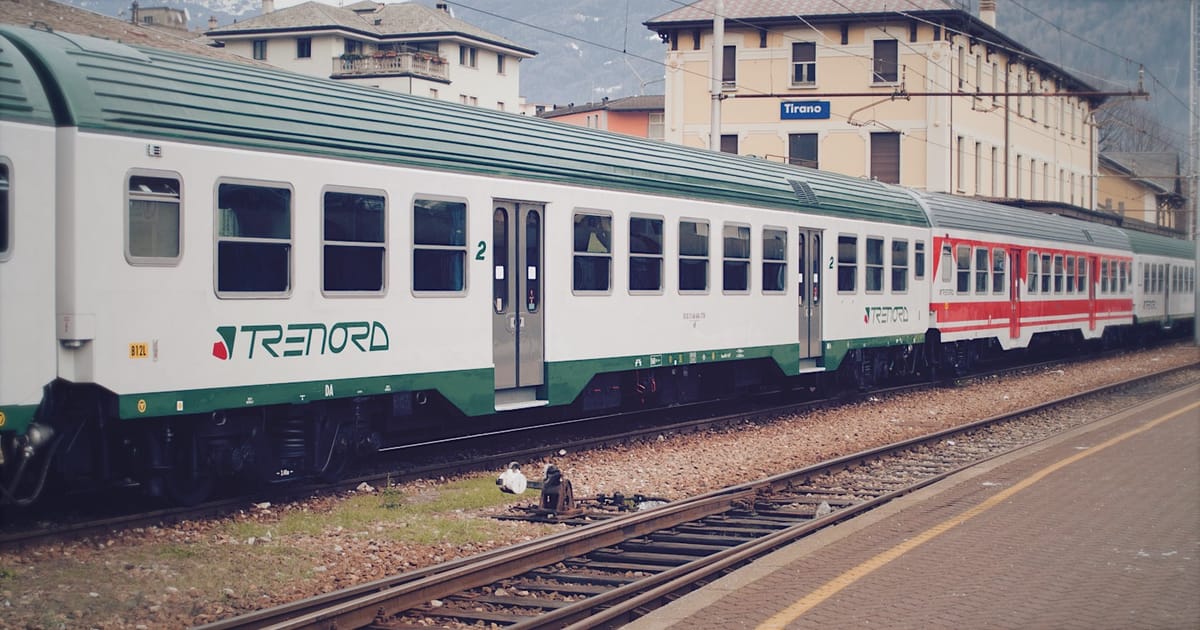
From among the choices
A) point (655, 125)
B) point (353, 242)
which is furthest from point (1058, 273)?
point (655, 125)

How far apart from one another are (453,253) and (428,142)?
1.13 m

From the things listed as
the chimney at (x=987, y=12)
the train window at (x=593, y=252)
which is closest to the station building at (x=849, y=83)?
the chimney at (x=987, y=12)

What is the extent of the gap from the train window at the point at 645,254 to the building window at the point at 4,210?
7.73m

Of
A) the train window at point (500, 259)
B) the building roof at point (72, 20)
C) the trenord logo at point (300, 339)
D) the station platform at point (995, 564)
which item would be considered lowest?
the station platform at point (995, 564)

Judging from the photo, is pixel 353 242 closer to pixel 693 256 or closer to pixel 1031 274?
pixel 693 256

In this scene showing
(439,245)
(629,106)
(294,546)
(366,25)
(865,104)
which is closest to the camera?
Answer: (294,546)

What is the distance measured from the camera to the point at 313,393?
10.7m

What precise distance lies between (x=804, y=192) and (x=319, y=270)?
10.3 meters

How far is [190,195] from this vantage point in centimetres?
959

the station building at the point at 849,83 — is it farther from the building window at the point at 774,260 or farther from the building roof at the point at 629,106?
the building roof at the point at 629,106

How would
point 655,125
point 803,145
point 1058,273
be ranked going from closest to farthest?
point 1058,273
point 803,145
point 655,125

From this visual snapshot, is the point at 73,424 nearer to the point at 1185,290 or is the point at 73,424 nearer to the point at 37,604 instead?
the point at 37,604

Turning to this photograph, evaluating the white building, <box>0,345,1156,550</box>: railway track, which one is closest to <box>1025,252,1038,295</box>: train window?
<box>0,345,1156,550</box>: railway track

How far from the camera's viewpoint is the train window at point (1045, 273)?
2947 cm
